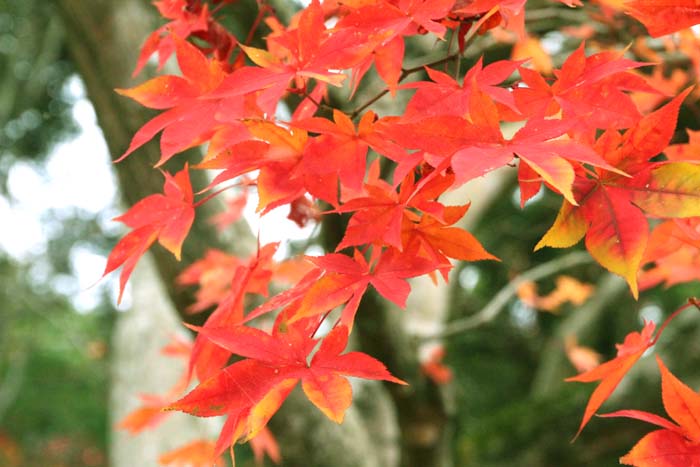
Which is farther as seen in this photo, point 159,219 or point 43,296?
point 43,296

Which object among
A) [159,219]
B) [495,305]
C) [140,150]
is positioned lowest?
[495,305]

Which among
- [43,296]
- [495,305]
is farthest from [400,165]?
[43,296]

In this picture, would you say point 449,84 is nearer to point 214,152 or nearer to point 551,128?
point 551,128

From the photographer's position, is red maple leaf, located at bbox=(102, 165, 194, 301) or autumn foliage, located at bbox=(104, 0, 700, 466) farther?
red maple leaf, located at bbox=(102, 165, 194, 301)

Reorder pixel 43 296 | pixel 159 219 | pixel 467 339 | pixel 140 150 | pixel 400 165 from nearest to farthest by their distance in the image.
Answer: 1. pixel 400 165
2. pixel 159 219
3. pixel 140 150
4. pixel 467 339
5. pixel 43 296

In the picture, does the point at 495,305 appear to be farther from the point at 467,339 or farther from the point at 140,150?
the point at 467,339

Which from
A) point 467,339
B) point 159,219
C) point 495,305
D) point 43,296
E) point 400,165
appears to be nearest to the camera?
point 400,165

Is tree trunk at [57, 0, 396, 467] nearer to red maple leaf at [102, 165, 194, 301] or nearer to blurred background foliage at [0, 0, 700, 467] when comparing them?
blurred background foliage at [0, 0, 700, 467]

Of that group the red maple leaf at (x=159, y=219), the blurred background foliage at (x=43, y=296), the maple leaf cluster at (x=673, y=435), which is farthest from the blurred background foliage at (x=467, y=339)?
the red maple leaf at (x=159, y=219)

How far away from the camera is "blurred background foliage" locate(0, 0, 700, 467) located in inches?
66.9

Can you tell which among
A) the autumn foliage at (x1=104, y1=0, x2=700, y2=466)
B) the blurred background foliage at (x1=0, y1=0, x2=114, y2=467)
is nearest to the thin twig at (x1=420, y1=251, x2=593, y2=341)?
the autumn foliage at (x1=104, y1=0, x2=700, y2=466)

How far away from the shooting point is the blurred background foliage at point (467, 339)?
5.58 ft

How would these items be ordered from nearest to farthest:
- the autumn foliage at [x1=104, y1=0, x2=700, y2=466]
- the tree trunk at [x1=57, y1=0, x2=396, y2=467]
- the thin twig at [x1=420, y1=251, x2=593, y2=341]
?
the autumn foliage at [x1=104, y1=0, x2=700, y2=466] → the tree trunk at [x1=57, y1=0, x2=396, y2=467] → the thin twig at [x1=420, y1=251, x2=593, y2=341]

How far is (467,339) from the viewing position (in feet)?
13.9
